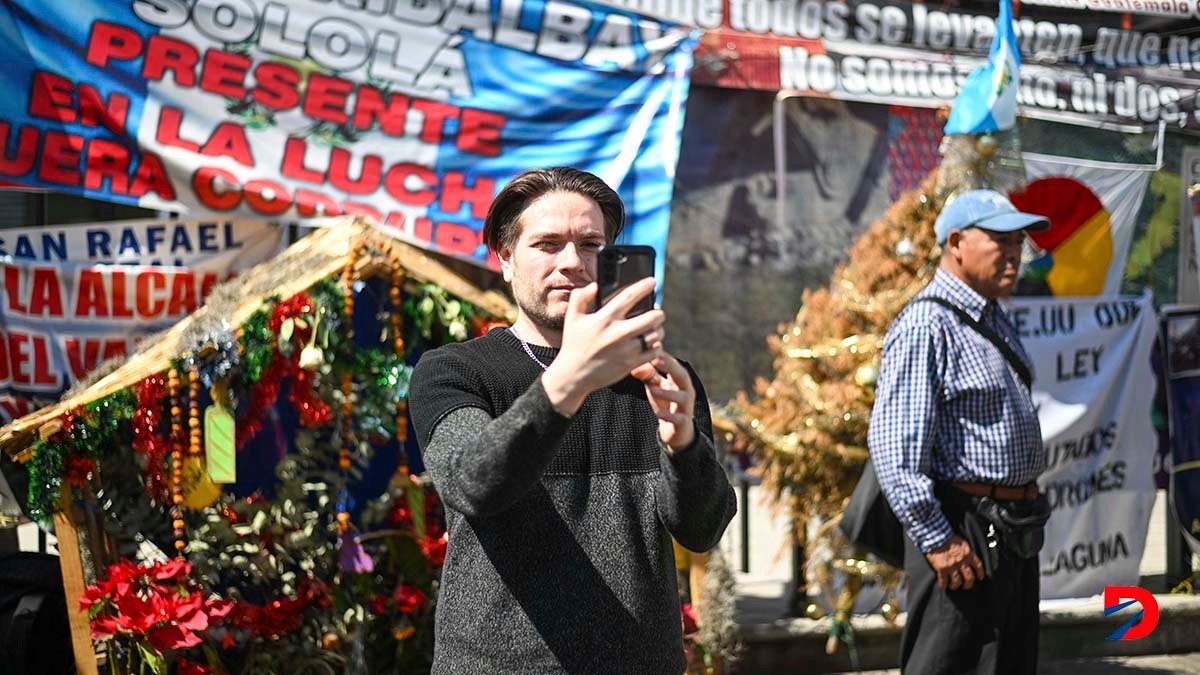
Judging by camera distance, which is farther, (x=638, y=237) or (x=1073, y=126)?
(x=1073, y=126)

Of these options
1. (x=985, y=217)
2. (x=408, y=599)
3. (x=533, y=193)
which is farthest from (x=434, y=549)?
(x=533, y=193)

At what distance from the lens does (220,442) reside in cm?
429

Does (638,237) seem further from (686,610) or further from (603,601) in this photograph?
(603,601)

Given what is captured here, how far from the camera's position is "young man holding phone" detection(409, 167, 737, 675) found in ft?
6.61

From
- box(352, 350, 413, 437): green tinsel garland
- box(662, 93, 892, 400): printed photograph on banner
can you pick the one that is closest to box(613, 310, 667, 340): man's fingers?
box(352, 350, 413, 437): green tinsel garland

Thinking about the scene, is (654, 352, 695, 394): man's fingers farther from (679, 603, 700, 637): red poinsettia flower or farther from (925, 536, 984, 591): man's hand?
(679, 603, 700, 637): red poinsettia flower

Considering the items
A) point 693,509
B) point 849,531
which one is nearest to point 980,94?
point 849,531

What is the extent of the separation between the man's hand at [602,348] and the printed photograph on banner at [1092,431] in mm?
5419

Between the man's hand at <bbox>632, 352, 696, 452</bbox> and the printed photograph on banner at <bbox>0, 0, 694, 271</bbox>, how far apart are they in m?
3.62

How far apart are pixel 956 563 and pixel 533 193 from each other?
7.40ft

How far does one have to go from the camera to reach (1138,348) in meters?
7.12

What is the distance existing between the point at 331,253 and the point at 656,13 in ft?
9.13

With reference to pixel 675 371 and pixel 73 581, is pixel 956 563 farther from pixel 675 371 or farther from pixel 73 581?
pixel 73 581

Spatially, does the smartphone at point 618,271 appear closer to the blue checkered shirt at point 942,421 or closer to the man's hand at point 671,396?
the man's hand at point 671,396
